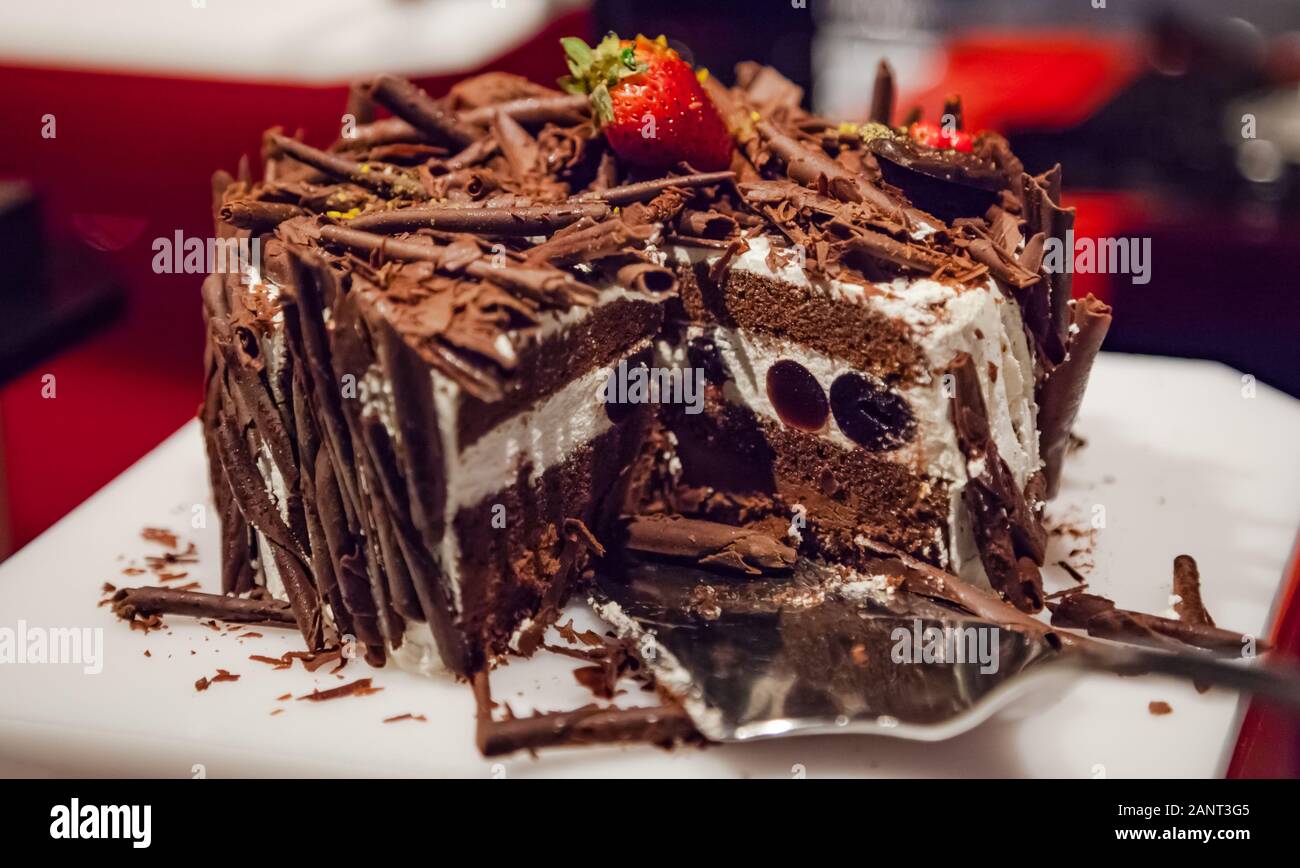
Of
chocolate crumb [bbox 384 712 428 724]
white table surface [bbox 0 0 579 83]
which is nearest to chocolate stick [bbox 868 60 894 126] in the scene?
white table surface [bbox 0 0 579 83]

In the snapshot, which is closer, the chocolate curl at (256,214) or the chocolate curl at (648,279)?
the chocolate curl at (648,279)

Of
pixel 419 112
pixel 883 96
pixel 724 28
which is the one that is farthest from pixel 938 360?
pixel 724 28

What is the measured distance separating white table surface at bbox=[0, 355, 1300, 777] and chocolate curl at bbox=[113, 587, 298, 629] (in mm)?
33

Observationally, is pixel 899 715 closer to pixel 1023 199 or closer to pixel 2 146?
pixel 1023 199

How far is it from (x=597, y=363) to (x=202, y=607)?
110 cm

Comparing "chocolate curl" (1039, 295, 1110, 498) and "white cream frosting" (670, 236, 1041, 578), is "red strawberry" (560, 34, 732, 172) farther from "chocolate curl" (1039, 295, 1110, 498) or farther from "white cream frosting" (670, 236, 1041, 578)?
"chocolate curl" (1039, 295, 1110, 498)

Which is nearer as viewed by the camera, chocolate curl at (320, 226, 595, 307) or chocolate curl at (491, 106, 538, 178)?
chocolate curl at (320, 226, 595, 307)

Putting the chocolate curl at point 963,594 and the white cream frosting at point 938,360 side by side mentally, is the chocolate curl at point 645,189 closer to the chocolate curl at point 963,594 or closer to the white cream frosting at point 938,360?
the white cream frosting at point 938,360

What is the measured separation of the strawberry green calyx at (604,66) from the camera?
2.93 meters

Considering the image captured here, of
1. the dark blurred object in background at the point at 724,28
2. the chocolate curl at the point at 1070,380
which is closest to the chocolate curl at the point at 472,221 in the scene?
the chocolate curl at the point at 1070,380

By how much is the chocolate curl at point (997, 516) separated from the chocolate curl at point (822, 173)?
0.50 meters

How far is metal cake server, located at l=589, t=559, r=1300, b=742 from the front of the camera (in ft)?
7.48

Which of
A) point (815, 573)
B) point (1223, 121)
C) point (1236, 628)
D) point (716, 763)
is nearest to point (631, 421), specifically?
point (815, 573)

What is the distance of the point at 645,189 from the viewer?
9.37 feet
